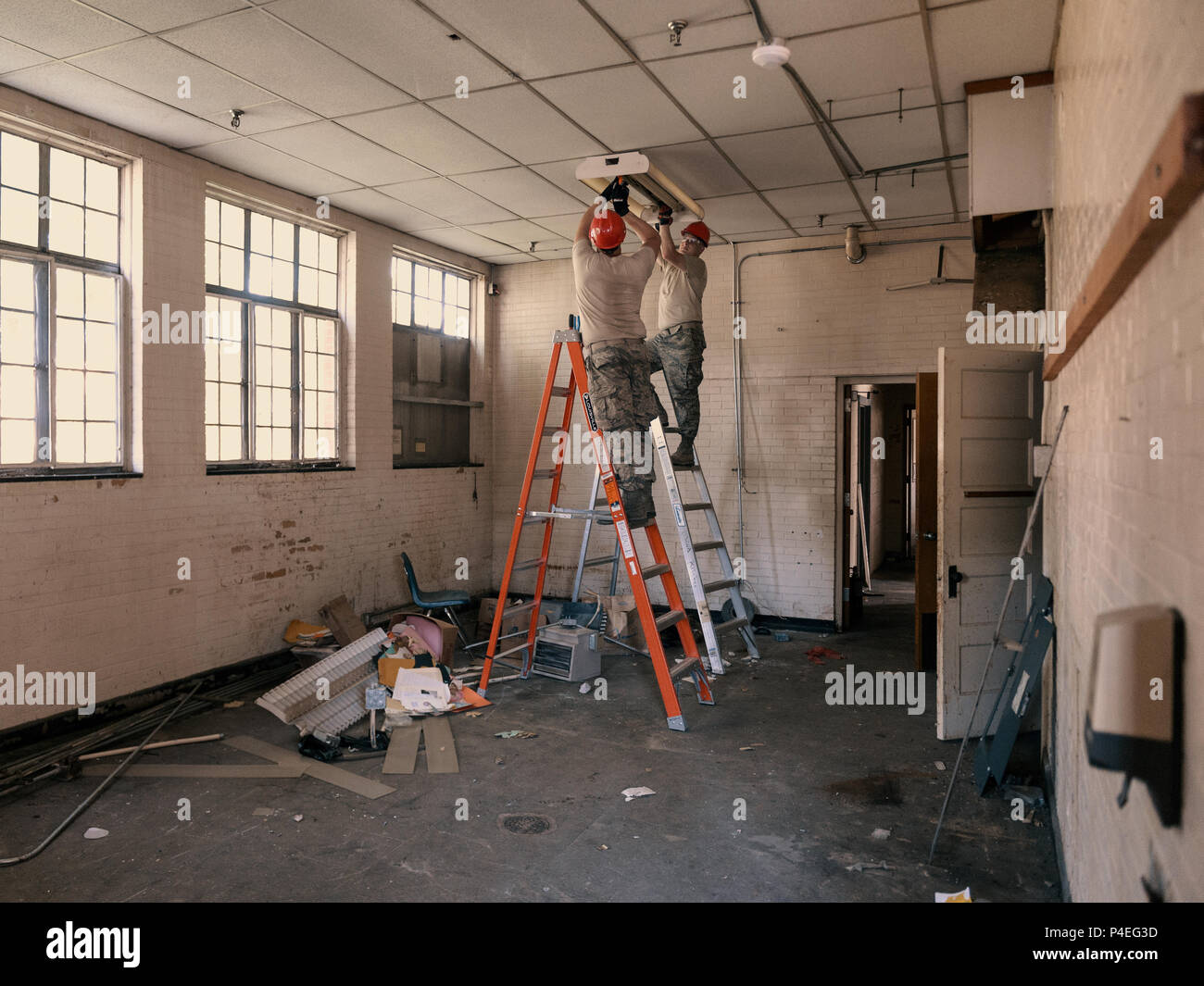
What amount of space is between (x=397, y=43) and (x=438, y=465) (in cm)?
429

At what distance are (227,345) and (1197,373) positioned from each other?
18.8 ft

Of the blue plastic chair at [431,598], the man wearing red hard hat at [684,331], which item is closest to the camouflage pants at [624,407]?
the man wearing red hard hat at [684,331]

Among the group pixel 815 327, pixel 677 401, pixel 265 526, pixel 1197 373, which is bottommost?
pixel 265 526

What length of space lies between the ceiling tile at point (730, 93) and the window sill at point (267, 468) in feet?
12.2

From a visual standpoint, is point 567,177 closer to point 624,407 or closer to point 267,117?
point 624,407

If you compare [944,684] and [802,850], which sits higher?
[944,684]

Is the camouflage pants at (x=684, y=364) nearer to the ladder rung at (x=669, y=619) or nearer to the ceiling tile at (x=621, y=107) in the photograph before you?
the ceiling tile at (x=621, y=107)

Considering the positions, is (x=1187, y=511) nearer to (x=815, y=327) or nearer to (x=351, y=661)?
(x=351, y=661)

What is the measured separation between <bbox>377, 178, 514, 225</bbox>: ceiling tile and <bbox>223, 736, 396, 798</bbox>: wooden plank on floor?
154 inches

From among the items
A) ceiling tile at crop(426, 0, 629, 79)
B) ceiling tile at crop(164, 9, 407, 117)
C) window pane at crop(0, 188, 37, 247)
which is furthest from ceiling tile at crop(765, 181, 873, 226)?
window pane at crop(0, 188, 37, 247)

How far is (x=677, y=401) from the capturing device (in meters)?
6.16

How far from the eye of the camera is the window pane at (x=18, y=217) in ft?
13.8

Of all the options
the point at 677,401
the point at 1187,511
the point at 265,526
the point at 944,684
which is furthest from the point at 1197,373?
the point at 265,526

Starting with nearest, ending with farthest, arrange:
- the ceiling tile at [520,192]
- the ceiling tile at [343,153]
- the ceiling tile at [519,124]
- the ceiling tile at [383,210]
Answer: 1. the ceiling tile at [519,124]
2. the ceiling tile at [343,153]
3. the ceiling tile at [520,192]
4. the ceiling tile at [383,210]
